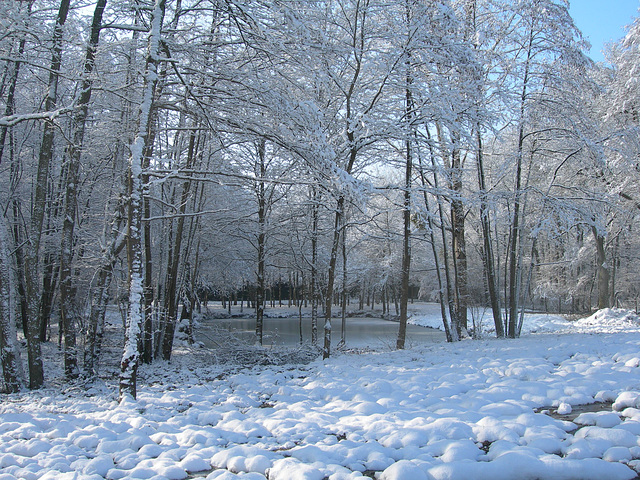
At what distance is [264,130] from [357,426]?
423 cm

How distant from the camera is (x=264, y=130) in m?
6.16

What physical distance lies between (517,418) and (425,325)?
26.7 metres

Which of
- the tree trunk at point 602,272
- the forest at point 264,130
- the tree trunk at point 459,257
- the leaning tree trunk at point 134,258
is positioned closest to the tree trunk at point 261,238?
the forest at point 264,130

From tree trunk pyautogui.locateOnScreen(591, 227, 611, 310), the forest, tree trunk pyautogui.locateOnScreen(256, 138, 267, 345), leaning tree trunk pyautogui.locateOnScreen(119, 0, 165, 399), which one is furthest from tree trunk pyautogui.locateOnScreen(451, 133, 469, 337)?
tree trunk pyautogui.locateOnScreen(591, 227, 611, 310)

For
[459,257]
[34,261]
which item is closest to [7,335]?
[34,261]

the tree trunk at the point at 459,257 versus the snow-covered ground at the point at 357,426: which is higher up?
the tree trunk at the point at 459,257

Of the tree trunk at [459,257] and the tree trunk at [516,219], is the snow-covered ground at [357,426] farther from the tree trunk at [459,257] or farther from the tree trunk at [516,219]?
the tree trunk at [459,257]

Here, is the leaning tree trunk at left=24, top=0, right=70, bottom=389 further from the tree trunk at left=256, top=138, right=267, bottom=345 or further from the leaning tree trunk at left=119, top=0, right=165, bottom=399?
the tree trunk at left=256, top=138, right=267, bottom=345

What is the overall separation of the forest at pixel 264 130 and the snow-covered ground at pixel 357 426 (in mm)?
1235

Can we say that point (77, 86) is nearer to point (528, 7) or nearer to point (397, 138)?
point (397, 138)

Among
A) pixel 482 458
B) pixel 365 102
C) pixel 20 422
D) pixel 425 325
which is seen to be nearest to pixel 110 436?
pixel 20 422

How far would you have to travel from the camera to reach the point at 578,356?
21.6 feet

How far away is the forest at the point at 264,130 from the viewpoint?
236 inches

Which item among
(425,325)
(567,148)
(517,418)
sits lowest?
(425,325)
